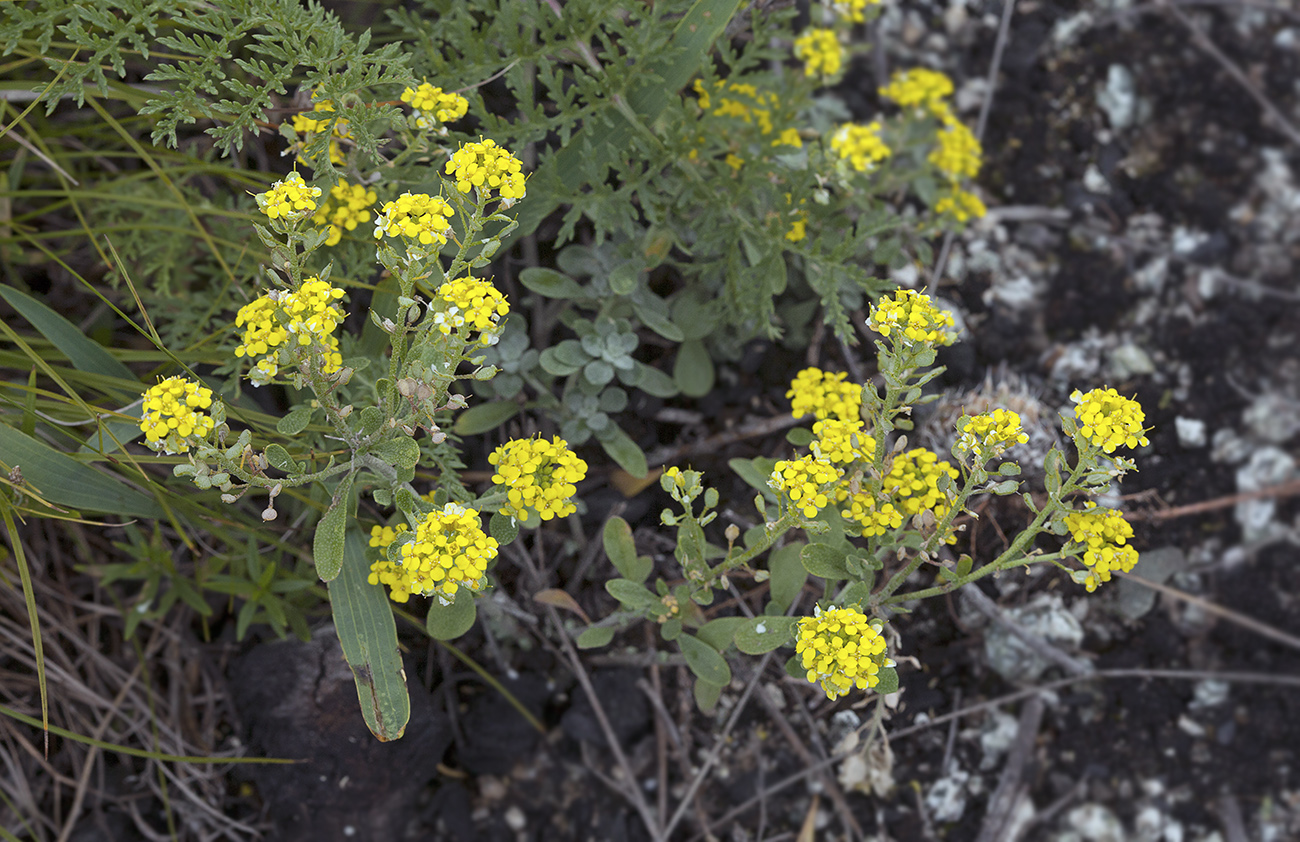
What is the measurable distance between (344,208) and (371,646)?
120cm

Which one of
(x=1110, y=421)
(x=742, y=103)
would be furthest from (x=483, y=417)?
(x=1110, y=421)

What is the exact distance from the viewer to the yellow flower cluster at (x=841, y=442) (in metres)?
2.38

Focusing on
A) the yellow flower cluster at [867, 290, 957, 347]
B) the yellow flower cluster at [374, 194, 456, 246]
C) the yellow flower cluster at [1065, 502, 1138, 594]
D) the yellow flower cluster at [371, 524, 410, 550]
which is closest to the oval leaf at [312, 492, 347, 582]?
the yellow flower cluster at [371, 524, 410, 550]

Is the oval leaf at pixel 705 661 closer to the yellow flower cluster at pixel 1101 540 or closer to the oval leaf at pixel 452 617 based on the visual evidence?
the oval leaf at pixel 452 617

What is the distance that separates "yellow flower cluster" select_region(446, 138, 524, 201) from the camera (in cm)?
214

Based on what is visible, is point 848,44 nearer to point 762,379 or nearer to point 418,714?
point 762,379

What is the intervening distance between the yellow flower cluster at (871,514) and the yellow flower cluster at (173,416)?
4.99ft

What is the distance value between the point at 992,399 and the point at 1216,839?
1742 mm

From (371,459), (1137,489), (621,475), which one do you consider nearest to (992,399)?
(1137,489)

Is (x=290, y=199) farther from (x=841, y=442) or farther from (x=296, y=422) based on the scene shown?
(x=841, y=442)

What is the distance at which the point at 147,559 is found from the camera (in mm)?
2920

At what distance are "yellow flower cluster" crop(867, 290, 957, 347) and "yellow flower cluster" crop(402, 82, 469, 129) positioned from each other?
1183 mm

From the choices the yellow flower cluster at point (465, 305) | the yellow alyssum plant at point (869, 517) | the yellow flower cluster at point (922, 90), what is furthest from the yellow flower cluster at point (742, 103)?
the yellow flower cluster at point (465, 305)

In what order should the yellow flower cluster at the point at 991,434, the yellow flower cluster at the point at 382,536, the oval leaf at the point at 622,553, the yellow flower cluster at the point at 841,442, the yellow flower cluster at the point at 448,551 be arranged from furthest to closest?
the oval leaf at the point at 622,553 < the yellow flower cluster at the point at 382,536 < the yellow flower cluster at the point at 841,442 < the yellow flower cluster at the point at 991,434 < the yellow flower cluster at the point at 448,551
